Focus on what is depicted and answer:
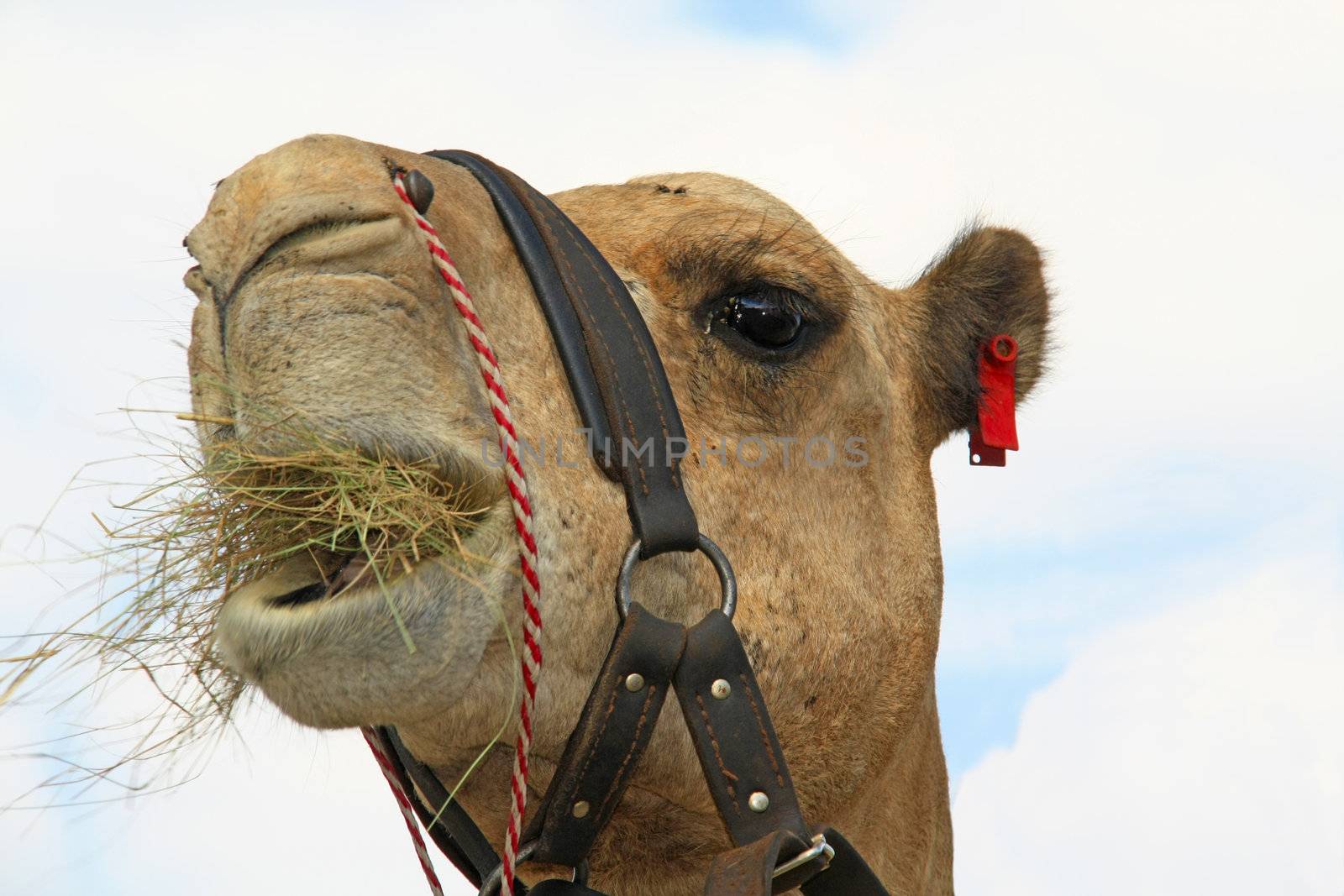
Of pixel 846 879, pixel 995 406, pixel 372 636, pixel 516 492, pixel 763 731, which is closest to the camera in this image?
pixel 372 636

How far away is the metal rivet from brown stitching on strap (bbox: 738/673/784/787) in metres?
1.18

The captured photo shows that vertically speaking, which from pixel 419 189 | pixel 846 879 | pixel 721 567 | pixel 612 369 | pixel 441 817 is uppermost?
pixel 419 189

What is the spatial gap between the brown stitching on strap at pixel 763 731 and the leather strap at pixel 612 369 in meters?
0.32

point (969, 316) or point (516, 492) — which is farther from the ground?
point (969, 316)

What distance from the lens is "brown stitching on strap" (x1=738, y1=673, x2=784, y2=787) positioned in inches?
108

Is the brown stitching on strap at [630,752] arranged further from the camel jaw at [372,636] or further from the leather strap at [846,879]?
the leather strap at [846,879]

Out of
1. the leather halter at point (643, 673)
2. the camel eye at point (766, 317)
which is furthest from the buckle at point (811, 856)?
the camel eye at point (766, 317)

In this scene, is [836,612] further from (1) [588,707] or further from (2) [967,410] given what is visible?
(2) [967,410]

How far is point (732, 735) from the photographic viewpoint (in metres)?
2.71

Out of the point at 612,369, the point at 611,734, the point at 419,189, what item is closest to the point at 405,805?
the point at 611,734

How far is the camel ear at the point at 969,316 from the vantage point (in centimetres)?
388

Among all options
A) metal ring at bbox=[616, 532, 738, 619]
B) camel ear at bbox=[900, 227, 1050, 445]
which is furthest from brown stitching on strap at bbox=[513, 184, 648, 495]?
camel ear at bbox=[900, 227, 1050, 445]

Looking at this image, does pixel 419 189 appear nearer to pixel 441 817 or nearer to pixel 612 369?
pixel 612 369

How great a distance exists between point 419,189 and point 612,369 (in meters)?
0.55
